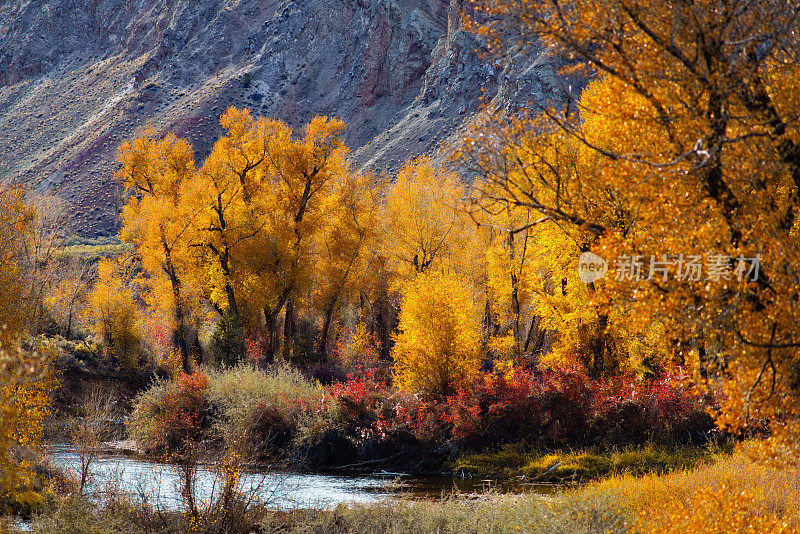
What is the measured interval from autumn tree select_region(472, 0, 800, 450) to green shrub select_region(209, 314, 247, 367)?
2342 centimetres

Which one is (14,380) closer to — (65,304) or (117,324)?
(117,324)

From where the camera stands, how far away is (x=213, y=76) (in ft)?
341

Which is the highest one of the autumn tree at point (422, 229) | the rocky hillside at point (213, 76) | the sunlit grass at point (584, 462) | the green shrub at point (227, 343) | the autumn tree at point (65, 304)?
the rocky hillside at point (213, 76)

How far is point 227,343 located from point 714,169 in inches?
986

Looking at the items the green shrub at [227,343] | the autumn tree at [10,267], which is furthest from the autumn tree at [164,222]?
the autumn tree at [10,267]

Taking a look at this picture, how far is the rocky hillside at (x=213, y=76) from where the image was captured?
82.6 meters

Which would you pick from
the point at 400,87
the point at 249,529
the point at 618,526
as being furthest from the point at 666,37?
the point at 400,87

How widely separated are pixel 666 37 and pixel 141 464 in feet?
57.3

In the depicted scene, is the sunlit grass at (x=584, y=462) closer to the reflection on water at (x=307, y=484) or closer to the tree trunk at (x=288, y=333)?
the reflection on water at (x=307, y=484)

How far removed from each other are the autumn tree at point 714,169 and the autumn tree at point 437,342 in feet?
Answer: 47.8

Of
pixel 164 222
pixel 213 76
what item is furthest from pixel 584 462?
pixel 213 76

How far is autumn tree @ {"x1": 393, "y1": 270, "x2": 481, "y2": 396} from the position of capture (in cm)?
2206

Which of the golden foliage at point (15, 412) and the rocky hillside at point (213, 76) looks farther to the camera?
the rocky hillside at point (213, 76)

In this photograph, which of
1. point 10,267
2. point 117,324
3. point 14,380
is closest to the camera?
point 14,380
